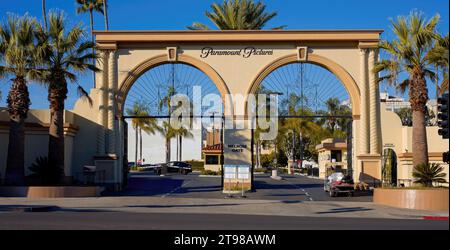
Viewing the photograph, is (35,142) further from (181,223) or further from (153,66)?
(181,223)

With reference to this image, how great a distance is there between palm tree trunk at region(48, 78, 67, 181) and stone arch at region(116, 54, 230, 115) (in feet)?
13.0

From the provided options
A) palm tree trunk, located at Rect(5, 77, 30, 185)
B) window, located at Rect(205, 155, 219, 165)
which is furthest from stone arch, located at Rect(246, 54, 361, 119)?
window, located at Rect(205, 155, 219, 165)

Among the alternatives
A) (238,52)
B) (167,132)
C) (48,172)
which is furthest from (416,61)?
(167,132)

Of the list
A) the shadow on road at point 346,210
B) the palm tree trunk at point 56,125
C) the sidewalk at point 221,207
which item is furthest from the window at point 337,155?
the palm tree trunk at point 56,125

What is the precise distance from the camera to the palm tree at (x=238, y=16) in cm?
4094

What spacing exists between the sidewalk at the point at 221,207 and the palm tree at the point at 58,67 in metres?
3.77

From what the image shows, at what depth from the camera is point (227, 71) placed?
35.2m

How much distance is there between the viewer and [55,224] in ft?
58.1

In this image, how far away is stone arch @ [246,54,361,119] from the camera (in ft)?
115

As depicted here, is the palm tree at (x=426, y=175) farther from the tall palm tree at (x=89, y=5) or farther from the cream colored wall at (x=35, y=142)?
the tall palm tree at (x=89, y=5)

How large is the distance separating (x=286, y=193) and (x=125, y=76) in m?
11.1

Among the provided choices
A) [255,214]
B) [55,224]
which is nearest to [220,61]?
[255,214]

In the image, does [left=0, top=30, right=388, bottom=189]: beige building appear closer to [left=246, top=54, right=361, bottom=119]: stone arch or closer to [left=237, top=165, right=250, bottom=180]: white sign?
[left=246, top=54, right=361, bottom=119]: stone arch

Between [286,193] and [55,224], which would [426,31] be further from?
[55,224]
